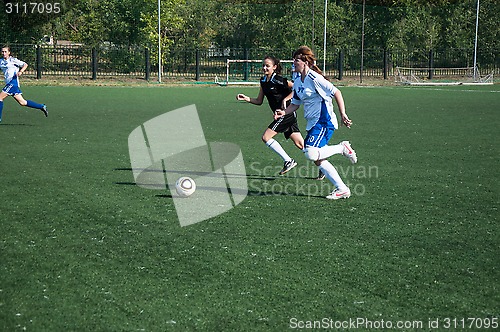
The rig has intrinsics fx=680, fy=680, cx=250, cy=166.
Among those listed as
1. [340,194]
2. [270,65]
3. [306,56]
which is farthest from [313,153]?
[270,65]

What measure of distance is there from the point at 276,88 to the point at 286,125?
689mm

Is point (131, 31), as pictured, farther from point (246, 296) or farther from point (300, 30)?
point (246, 296)

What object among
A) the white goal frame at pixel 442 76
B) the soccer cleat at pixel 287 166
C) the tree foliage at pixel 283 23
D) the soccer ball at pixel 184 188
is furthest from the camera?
the tree foliage at pixel 283 23

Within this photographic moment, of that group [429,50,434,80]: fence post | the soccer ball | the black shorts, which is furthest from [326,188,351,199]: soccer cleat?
[429,50,434,80]: fence post

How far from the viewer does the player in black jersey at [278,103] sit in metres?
10.8

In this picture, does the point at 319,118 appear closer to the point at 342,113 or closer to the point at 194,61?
the point at 342,113

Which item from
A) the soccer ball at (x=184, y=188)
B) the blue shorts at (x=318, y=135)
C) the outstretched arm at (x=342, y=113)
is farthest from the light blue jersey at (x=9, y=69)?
the outstretched arm at (x=342, y=113)

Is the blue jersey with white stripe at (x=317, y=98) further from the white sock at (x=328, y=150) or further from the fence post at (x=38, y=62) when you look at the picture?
the fence post at (x=38, y=62)

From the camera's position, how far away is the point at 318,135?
8.99 meters

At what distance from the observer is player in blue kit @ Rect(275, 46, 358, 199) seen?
349 inches

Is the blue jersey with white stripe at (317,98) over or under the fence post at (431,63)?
under

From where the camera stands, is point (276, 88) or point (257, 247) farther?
point (276, 88)

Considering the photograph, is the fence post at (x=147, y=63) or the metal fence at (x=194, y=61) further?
the metal fence at (x=194, y=61)

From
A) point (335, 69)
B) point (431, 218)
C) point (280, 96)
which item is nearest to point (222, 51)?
point (335, 69)
